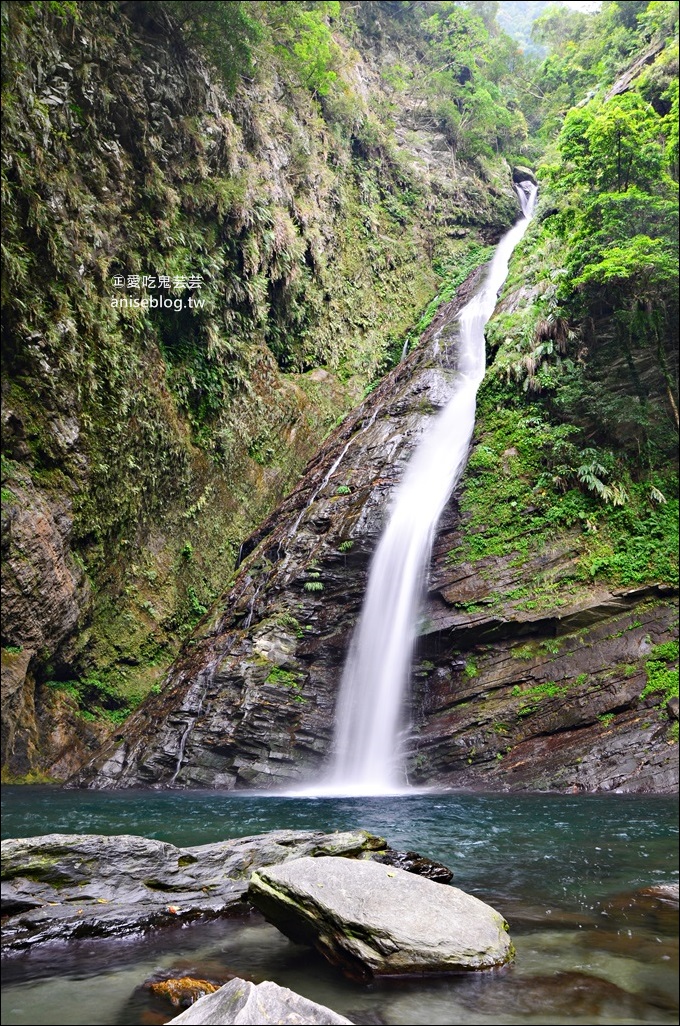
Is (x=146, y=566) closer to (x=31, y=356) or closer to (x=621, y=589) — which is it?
(x=31, y=356)

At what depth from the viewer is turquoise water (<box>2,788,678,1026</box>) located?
2783 millimetres

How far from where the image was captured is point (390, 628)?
11188mm

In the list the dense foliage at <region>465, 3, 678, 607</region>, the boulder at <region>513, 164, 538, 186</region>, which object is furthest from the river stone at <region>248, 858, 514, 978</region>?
the boulder at <region>513, 164, 538, 186</region>

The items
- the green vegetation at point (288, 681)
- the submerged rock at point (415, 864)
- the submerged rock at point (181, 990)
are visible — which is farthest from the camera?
the green vegetation at point (288, 681)

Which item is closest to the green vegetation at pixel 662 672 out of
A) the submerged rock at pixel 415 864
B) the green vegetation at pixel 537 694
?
the green vegetation at pixel 537 694

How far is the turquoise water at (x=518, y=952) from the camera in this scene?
9.13 feet

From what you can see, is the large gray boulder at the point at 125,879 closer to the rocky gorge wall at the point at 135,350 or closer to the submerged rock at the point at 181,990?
the submerged rock at the point at 181,990

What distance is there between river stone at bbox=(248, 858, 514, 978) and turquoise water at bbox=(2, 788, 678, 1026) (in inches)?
3.5

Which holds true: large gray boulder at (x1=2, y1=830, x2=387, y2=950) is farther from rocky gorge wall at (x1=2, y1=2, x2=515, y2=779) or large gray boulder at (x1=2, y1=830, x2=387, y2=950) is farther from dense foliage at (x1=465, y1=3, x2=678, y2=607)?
rocky gorge wall at (x1=2, y1=2, x2=515, y2=779)

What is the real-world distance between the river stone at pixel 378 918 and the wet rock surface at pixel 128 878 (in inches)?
27.1

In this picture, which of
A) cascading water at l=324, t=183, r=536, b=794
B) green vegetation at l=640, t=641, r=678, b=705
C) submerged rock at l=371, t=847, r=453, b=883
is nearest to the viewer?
submerged rock at l=371, t=847, r=453, b=883

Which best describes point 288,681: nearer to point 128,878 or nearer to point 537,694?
point 537,694

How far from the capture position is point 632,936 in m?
3.43

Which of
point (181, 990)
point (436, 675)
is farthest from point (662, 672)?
point (181, 990)
